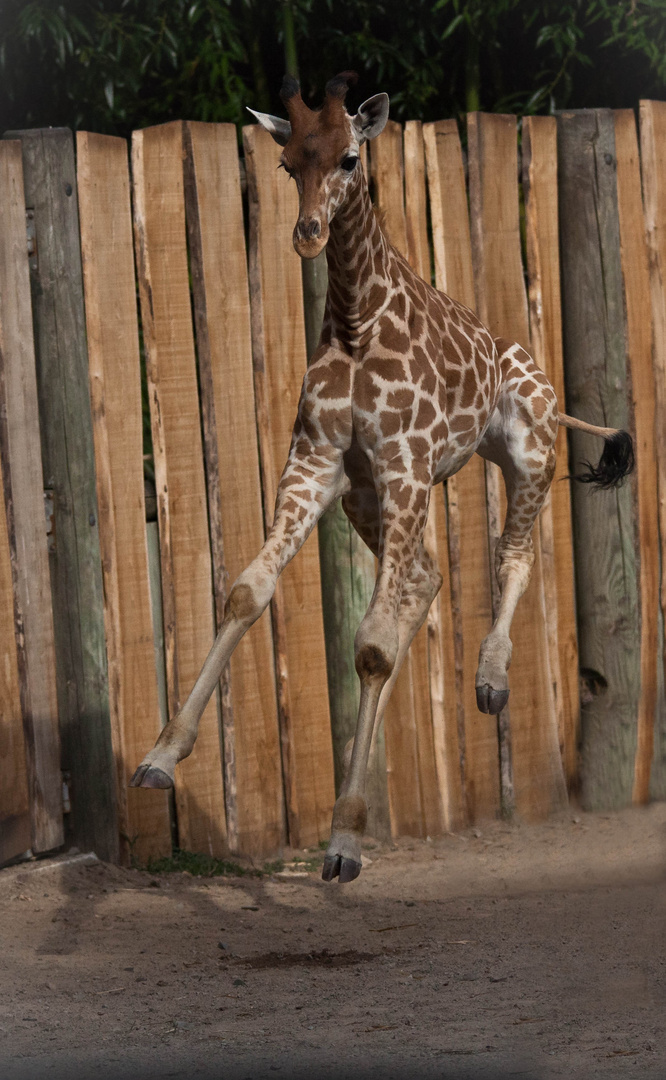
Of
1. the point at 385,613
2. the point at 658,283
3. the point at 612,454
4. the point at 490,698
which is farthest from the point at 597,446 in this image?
the point at 385,613

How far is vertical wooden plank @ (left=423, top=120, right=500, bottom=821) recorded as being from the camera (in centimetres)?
450

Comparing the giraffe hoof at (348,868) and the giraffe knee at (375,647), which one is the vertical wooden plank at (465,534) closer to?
the giraffe knee at (375,647)

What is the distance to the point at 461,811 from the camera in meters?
4.70

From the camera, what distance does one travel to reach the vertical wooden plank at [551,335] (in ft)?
15.3

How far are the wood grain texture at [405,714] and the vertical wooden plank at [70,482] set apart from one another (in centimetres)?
105

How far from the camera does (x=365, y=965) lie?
3.51 metres

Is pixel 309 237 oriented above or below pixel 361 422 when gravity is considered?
above

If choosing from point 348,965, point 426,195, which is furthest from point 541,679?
point 426,195

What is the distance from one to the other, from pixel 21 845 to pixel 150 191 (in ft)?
7.39

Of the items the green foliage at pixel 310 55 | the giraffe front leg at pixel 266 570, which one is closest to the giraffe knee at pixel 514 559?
the giraffe front leg at pixel 266 570

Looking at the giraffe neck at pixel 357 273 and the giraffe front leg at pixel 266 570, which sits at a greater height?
the giraffe neck at pixel 357 273

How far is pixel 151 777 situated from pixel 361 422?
0.91 meters

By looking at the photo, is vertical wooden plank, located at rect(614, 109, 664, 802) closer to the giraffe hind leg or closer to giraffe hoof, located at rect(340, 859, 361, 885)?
the giraffe hind leg

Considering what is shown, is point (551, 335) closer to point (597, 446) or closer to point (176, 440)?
point (597, 446)
